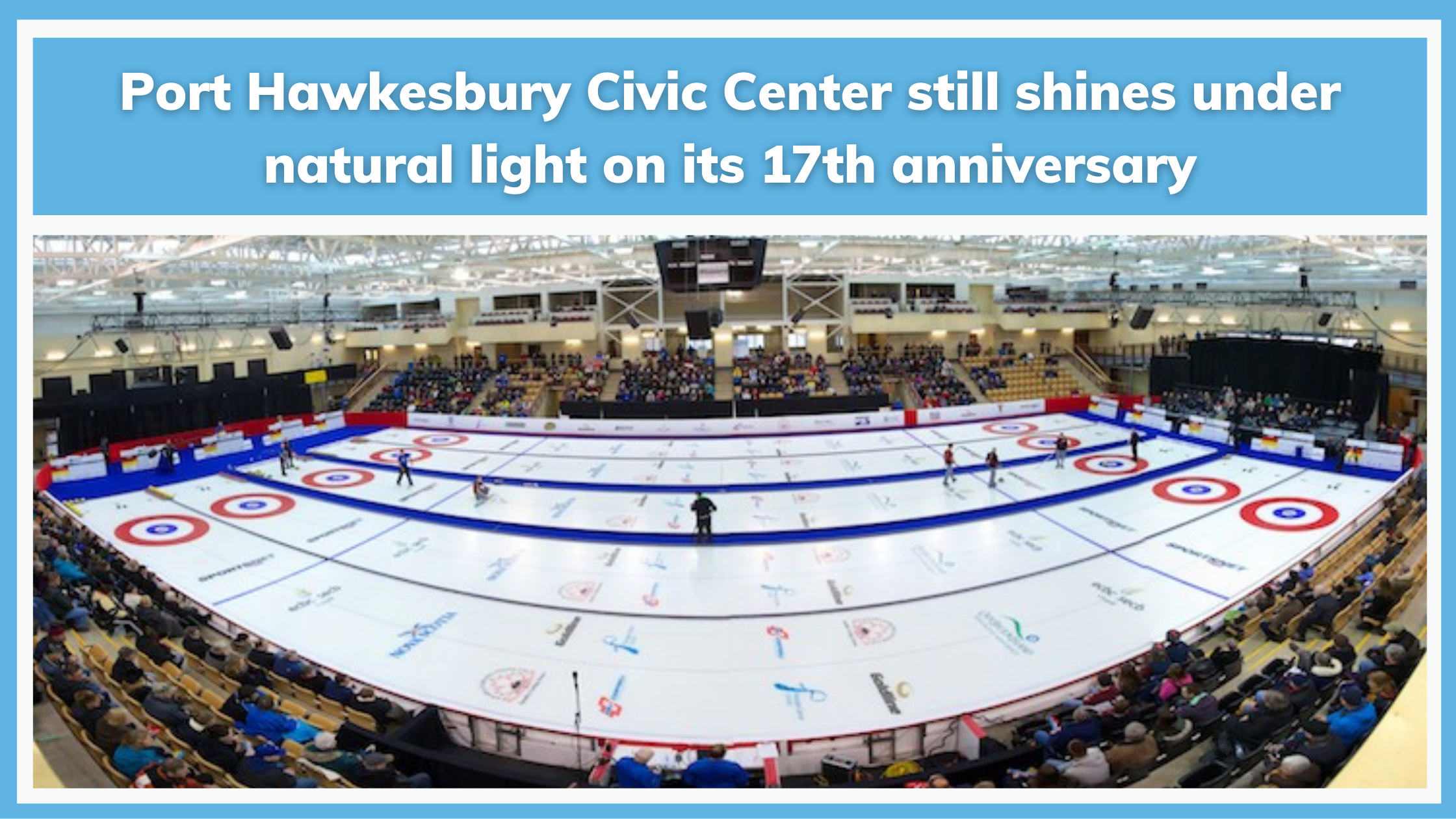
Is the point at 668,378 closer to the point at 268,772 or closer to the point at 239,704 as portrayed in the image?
the point at 239,704

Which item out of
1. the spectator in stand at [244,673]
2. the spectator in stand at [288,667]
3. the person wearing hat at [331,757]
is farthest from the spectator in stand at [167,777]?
the spectator in stand at [288,667]

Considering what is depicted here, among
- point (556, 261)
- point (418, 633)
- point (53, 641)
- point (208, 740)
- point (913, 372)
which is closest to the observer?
point (208, 740)

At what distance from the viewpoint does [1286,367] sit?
22.5 metres

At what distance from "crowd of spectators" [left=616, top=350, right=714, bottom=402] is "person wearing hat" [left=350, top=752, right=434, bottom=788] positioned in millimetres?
22637

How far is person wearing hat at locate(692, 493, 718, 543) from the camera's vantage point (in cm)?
1299

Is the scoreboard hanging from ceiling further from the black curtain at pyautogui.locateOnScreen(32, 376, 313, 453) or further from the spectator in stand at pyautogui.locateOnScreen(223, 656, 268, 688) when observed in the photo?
the black curtain at pyautogui.locateOnScreen(32, 376, 313, 453)

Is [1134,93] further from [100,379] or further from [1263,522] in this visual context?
[100,379]

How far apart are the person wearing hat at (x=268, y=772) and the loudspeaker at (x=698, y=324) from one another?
2022 cm

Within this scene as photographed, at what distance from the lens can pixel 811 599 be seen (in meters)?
10.4

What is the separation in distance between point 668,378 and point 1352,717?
2683cm

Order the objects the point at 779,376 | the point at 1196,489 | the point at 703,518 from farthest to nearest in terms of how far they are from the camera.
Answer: the point at 779,376 < the point at 1196,489 < the point at 703,518

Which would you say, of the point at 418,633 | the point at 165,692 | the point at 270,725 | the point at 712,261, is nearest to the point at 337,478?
the point at 418,633

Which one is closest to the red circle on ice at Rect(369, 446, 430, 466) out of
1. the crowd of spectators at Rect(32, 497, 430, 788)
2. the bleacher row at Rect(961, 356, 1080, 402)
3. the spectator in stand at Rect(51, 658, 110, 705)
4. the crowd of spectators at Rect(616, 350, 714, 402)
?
the crowd of spectators at Rect(616, 350, 714, 402)

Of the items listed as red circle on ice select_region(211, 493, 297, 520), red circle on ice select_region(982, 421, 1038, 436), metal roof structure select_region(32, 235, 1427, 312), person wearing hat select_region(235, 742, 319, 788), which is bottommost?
person wearing hat select_region(235, 742, 319, 788)
